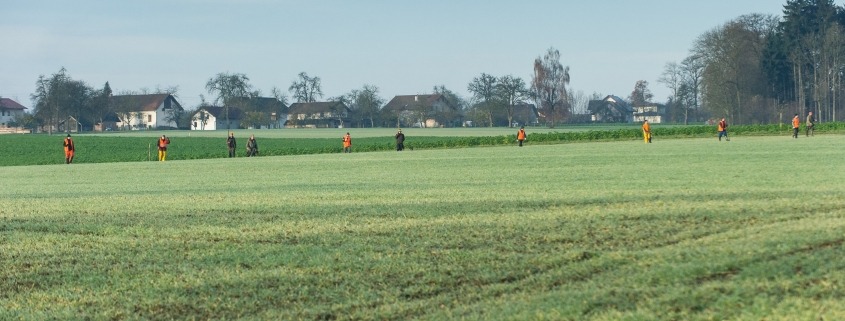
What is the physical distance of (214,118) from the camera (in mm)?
189000

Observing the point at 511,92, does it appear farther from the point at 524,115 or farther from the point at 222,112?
the point at 222,112

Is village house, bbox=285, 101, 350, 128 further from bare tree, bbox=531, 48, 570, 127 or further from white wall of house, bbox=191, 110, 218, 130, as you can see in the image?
bare tree, bbox=531, 48, 570, 127

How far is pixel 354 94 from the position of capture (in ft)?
640

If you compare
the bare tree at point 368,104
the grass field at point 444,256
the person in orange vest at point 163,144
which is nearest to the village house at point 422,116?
the bare tree at point 368,104

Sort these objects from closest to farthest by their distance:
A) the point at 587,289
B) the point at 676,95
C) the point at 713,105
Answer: the point at 587,289 < the point at 713,105 < the point at 676,95

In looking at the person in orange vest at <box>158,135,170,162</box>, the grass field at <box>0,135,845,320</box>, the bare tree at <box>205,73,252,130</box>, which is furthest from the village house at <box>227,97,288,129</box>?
the grass field at <box>0,135,845,320</box>

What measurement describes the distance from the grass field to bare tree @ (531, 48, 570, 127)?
148225 millimetres

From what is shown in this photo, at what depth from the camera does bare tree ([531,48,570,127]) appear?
6540 inches

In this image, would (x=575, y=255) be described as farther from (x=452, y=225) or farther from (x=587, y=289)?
(x=452, y=225)

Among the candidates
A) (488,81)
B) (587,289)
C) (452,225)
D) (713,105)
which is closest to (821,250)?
(587,289)

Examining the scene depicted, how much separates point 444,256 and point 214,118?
7208 inches

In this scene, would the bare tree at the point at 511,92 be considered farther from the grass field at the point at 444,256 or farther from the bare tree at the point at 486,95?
the grass field at the point at 444,256

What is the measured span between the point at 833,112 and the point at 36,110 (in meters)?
118

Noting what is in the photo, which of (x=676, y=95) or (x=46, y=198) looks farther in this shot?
(x=676, y=95)
